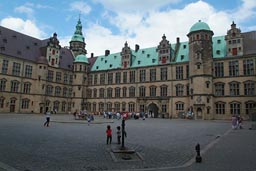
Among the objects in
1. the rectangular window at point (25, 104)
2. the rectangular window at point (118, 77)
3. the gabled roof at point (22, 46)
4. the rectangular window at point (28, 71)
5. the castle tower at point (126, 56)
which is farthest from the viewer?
the rectangular window at point (118, 77)

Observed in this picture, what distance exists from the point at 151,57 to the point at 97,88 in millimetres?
19095

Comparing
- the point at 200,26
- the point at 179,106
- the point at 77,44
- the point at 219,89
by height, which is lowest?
the point at 179,106

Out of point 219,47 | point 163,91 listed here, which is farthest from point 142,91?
point 219,47

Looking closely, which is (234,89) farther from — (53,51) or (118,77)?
(53,51)

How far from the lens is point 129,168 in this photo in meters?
8.93

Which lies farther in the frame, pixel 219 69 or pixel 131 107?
pixel 131 107

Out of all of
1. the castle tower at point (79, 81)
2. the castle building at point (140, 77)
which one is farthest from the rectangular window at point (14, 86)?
the castle tower at point (79, 81)

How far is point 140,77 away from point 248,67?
25.9 m

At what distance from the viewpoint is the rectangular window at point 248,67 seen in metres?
45.6

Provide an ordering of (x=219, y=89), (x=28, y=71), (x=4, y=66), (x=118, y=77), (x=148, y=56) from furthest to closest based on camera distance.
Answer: (x=118, y=77) → (x=148, y=56) → (x=28, y=71) → (x=4, y=66) → (x=219, y=89)

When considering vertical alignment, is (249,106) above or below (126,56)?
below

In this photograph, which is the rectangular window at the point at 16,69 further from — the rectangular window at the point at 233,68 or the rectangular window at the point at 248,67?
the rectangular window at the point at 248,67

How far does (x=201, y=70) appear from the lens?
1903 inches

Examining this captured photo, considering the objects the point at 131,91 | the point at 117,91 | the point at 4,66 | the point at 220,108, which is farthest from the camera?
the point at 117,91
